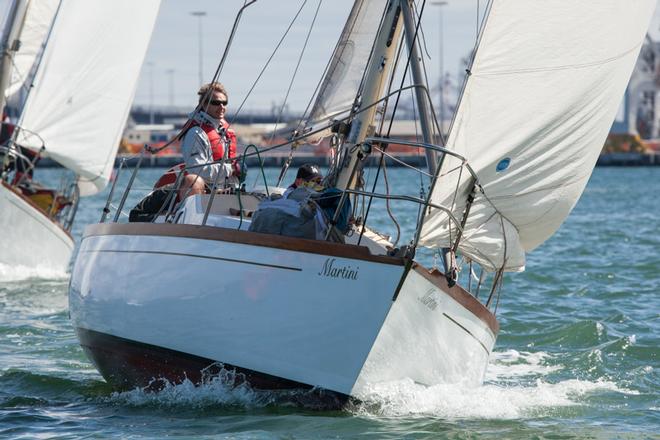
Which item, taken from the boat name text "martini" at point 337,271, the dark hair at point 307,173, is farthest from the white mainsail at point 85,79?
the boat name text "martini" at point 337,271

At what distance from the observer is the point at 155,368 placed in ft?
25.2

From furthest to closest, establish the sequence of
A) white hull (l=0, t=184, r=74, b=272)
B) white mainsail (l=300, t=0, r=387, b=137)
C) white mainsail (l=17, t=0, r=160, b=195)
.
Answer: white mainsail (l=17, t=0, r=160, b=195), white hull (l=0, t=184, r=74, b=272), white mainsail (l=300, t=0, r=387, b=137)

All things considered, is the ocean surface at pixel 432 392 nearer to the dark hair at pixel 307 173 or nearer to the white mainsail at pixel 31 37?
the dark hair at pixel 307 173

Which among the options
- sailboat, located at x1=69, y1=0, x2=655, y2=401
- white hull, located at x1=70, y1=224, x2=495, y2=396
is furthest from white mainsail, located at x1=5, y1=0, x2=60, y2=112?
white hull, located at x1=70, y1=224, x2=495, y2=396

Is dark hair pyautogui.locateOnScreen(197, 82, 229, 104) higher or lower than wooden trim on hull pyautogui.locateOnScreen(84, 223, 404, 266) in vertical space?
higher

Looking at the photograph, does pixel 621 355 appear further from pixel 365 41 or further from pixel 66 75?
pixel 66 75

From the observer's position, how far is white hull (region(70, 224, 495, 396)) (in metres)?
6.85

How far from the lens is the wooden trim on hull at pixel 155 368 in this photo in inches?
282

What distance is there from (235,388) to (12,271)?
27.9ft

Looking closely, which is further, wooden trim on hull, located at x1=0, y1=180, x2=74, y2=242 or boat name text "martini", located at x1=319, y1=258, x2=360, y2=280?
wooden trim on hull, located at x1=0, y1=180, x2=74, y2=242

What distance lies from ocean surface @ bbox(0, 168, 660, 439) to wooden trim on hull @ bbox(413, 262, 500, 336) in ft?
1.48

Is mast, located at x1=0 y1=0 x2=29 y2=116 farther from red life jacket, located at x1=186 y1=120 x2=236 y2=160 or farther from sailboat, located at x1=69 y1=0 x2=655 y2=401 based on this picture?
sailboat, located at x1=69 y1=0 x2=655 y2=401

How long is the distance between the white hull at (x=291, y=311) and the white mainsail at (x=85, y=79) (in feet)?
26.0

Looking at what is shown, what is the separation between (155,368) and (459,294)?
188cm
